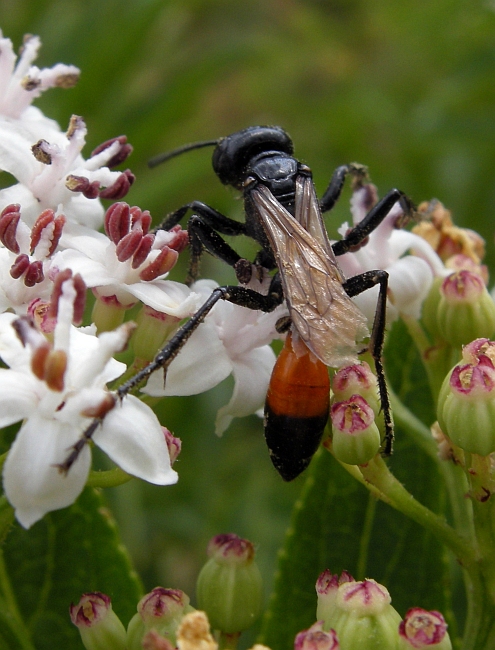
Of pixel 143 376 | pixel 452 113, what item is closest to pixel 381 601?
pixel 143 376

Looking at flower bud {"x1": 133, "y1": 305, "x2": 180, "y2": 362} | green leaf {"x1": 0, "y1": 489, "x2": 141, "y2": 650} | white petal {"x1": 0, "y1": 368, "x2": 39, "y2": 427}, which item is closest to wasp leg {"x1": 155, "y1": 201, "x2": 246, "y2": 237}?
flower bud {"x1": 133, "y1": 305, "x2": 180, "y2": 362}

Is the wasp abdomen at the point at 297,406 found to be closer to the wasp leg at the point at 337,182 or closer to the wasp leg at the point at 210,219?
the wasp leg at the point at 210,219

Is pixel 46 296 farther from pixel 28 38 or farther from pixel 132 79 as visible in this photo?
pixel 132 79

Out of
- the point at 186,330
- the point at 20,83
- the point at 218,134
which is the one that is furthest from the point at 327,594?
the point at 218,134

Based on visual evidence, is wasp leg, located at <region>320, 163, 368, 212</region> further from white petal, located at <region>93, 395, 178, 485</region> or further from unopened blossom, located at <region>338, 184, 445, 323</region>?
white petal, located at <region>93, 395, 178, 485</region>

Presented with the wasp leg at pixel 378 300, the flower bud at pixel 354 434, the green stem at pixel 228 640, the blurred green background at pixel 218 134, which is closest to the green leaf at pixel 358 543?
the green stem at pixel 228 640

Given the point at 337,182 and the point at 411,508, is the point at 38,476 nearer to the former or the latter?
the point at 411,508
